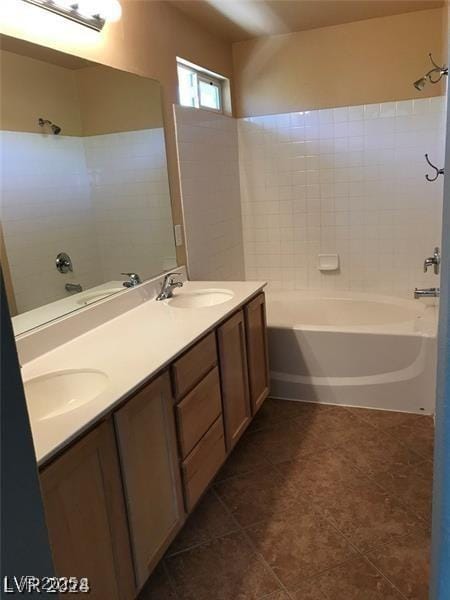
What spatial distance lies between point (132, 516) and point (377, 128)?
3097mm

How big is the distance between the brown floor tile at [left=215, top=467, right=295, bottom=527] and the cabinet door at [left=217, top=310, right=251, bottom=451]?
19 centimetres

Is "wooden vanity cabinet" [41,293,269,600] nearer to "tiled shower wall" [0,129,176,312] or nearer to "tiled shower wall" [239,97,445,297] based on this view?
"tiled shower wall" [0,129,176,312]

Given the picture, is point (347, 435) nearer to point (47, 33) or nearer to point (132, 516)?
point (132, 516)

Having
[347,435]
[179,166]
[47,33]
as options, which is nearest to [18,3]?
[47,33]

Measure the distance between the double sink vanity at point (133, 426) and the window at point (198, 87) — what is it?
1.53m

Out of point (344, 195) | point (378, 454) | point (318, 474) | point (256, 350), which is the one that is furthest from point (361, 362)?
point (344, 195)

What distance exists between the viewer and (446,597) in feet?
2.31

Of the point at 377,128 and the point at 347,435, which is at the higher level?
the point at 377,128

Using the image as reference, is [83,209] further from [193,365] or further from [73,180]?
[193,365]

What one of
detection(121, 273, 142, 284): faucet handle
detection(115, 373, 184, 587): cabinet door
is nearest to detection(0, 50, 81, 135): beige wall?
detection(121, 273, 142, 284): faucet handle

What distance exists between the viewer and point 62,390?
5.46 feet

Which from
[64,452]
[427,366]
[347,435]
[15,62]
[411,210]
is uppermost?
[15,62]

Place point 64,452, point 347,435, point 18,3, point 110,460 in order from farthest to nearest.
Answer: point 347,435 < point 18,3 < point 110,460 < point 64,452

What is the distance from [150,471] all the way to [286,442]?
3.95 feet
